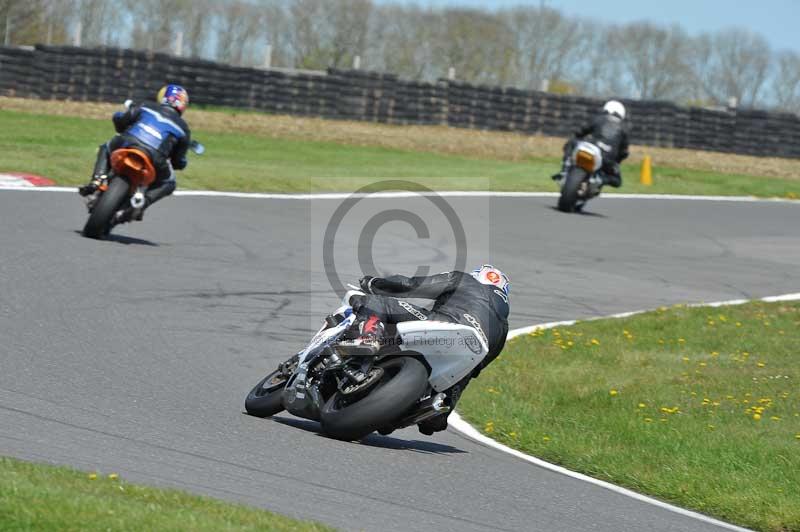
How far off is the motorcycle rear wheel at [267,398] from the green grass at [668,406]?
162 cm

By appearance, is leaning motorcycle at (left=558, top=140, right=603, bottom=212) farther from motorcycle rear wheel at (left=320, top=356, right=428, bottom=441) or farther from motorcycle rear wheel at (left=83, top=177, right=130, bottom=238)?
motorcycle rear wheel at (left=320, top=356, right=428, bottom=441)

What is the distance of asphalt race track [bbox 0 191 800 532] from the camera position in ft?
20.4

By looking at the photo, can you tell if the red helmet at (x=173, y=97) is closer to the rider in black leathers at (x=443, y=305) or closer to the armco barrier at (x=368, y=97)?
the rider in black leathers at (x=443, y=305)

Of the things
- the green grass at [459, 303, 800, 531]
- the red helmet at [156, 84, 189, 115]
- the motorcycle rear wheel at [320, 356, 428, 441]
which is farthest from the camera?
the red helmet at [156, 84, 189, 115]

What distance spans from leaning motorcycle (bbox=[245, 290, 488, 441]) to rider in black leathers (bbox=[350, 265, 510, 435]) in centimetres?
8

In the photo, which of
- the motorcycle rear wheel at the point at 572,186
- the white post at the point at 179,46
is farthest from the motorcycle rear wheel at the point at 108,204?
the white post at the point at 179,46

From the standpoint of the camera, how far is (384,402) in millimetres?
6934

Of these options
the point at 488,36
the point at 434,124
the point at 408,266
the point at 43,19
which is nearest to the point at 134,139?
the point at 408,266

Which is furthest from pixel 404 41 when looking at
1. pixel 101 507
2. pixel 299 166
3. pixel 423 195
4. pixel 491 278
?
pixel 101 507

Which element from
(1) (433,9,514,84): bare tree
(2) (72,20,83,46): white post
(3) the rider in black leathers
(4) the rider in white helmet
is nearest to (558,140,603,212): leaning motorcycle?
(4) the rider in white helmet

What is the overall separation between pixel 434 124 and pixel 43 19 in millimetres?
22502

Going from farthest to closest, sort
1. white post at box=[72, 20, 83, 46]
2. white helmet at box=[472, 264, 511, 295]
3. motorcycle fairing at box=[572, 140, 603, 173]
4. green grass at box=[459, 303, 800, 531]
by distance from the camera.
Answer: white post at box=[72, 20, 83, 46]
motorcycle fairing at box=[572, 140, 603, 173]
green grass at box=[459, 303, 800, 531]
white helmet at box=[472, 264, 511, 295]

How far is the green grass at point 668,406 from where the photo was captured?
7.71 metres

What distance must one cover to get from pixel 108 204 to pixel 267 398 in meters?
5.74
